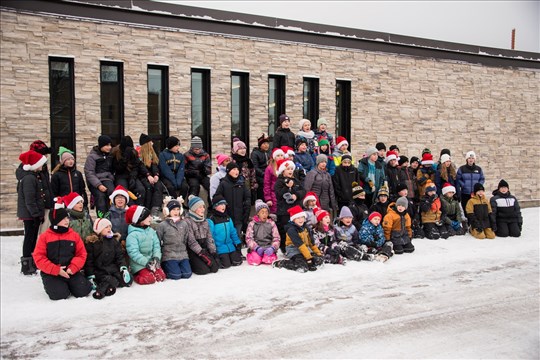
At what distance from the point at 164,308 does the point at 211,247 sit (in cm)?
194

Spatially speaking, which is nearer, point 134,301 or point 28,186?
point 134,301

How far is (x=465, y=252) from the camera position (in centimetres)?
991

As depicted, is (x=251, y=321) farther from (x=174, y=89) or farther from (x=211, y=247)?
(x=174, y=89)

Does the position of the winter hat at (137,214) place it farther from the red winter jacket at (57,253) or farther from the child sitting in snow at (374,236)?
the child sitting in snow at (374,236)

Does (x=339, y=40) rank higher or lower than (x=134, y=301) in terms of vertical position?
higher

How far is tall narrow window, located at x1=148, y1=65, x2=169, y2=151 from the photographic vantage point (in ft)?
39.8

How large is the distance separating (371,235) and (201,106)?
566 centimetres

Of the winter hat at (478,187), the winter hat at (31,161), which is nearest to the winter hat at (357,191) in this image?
the winter hat at (478,187)

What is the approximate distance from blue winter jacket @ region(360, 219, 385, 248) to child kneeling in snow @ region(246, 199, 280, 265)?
1.55 metres

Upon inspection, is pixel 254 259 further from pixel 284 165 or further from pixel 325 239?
pixel 284 165

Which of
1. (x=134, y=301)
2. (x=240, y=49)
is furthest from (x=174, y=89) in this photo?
(x=134, y=301)

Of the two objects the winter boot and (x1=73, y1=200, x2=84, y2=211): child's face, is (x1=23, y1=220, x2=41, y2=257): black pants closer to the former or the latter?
the winter boot

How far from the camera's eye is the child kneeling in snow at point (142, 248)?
7414 mm

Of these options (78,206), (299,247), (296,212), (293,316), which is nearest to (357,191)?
(296,212)
